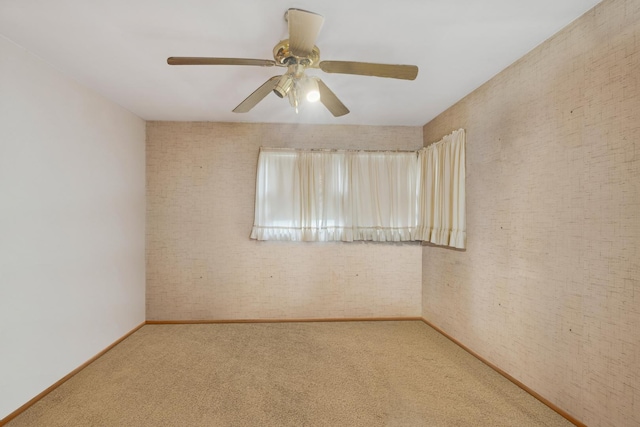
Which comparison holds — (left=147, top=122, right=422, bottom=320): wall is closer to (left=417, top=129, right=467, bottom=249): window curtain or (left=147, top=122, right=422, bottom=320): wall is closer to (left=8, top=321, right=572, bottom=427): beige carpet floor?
(left=8, top=321, right=572, bottom=427): beige carpet floor

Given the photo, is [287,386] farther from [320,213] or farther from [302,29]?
[302,29]

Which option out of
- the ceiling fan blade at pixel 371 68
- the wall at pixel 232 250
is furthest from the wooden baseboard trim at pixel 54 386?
the ceiling fan blade at pixel 371 68

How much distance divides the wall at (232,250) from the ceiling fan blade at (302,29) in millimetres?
2171

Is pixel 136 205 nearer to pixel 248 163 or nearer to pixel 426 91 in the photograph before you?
pixel 248 163

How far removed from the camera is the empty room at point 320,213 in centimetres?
167

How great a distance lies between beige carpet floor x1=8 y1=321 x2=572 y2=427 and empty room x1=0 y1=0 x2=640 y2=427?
0.02m

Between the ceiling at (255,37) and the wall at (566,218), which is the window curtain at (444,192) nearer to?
the wall at (566,218)

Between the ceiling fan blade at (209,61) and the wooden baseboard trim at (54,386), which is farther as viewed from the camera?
the wooden baseboard trim at (54,386)

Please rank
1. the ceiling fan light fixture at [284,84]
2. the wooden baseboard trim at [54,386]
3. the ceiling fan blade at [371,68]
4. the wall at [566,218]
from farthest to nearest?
the wooden baseboard trim at [54,386]
the ceiling fan light fixture at [284,84]
the ceiling fan blade at [371,68]
the wall at [566,218]

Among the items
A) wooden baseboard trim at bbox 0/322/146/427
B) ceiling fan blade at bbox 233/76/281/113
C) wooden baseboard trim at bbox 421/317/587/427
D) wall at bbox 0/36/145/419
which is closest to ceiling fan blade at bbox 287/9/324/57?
ceiling fan blade at bbox 233/76/281/113

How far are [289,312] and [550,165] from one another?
9.73 feet

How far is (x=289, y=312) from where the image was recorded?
12.0 ft

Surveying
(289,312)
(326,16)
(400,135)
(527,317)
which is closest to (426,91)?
(400,135)

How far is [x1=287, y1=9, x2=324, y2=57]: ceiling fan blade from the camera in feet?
4.17
